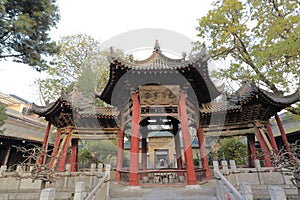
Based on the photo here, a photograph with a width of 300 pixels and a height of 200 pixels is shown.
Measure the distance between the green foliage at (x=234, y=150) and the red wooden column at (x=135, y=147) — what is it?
32.6ft

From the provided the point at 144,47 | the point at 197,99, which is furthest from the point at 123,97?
the point at 144,47

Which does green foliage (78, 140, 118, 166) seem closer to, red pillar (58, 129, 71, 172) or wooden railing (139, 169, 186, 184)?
red pillar (58, 129, 71, 172)

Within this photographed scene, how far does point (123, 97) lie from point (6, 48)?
5.45 metres

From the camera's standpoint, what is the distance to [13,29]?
7.20 m

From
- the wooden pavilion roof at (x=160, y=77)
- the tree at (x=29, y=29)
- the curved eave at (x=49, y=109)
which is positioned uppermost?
the tree at (x=29, y=29)

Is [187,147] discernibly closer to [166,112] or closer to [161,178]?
[161,178]

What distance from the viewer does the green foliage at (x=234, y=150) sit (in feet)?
44.1

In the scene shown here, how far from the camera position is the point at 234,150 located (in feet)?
44.9

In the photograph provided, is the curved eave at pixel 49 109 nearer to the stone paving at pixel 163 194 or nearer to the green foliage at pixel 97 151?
the stone paving at pixel 163 194

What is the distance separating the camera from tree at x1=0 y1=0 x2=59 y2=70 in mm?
7164

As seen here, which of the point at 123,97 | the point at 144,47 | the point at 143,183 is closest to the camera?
the point at 143,183

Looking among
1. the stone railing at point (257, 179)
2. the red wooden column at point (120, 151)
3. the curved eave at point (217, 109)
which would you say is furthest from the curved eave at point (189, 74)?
the stone railing at point (257, 179)

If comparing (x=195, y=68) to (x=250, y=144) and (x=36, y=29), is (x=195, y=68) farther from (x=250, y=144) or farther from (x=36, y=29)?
(x=36, y=29)

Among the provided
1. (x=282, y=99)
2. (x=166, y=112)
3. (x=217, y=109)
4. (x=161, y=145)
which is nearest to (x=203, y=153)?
(x=217, y=109)
